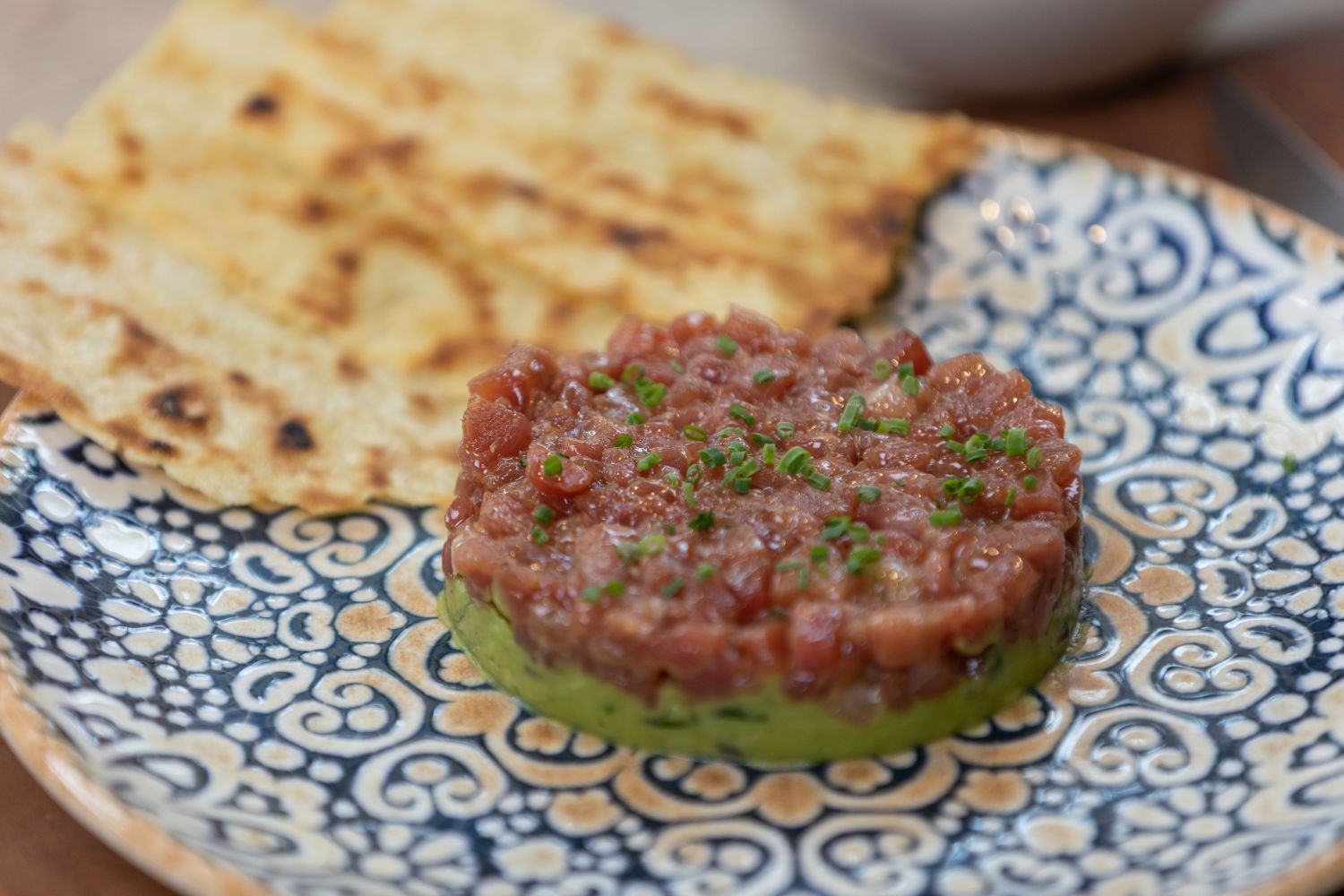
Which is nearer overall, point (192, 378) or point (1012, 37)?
point (192, 378)

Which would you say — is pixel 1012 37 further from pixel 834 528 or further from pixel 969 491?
pixel 834 528

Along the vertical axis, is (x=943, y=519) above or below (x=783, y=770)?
above

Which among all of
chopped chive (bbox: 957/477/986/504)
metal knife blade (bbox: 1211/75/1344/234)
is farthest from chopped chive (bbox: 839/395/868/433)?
metal knife blade (bbox: 1211/75/1344/234)

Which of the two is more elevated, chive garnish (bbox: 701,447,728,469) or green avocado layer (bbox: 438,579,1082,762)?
chive garnish (bbox: 701,447,728,469)

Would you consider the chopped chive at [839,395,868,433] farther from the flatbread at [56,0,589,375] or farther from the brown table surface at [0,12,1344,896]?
the brown table surface at [0,12,1344,896]

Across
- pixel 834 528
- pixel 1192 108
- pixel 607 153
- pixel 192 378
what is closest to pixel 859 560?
pixel 834 528

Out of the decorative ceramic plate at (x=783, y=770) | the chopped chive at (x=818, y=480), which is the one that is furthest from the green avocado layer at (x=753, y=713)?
the chopped chive at (x=818, y=480)
